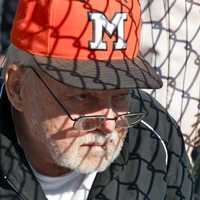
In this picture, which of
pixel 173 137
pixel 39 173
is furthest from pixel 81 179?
pixel 173 137

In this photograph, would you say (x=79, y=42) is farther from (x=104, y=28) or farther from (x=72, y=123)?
(x=72, y=123)

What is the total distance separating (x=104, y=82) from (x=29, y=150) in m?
0.29

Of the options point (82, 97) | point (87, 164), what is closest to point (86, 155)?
point (87, 164)

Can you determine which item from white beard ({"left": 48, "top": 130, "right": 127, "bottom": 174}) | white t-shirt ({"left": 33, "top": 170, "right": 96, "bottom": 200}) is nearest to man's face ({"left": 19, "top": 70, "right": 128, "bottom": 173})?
white beard ({"left": 48, "top": 130, "right": 127, "bottom": 174})

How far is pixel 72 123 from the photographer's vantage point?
2.13 metres

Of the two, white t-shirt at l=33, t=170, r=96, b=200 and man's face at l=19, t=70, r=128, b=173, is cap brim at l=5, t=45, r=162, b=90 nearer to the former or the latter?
man's face at l=19, t=70, r=128, b=173

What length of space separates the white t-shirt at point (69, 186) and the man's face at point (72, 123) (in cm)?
11

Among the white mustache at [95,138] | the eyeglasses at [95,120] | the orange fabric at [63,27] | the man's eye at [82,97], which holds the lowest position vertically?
the white mustache at [95,138]

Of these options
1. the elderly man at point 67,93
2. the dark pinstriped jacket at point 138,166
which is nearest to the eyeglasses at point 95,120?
the elderly man at point 67,93

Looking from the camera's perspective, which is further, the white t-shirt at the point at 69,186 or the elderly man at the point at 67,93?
the white t-shirt at the point at 69,186

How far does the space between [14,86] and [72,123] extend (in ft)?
0.61

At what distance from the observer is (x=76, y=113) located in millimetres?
2141

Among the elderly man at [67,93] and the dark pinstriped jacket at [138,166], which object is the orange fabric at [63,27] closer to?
the elderly man at [67,93]

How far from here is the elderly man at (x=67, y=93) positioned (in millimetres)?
2115
